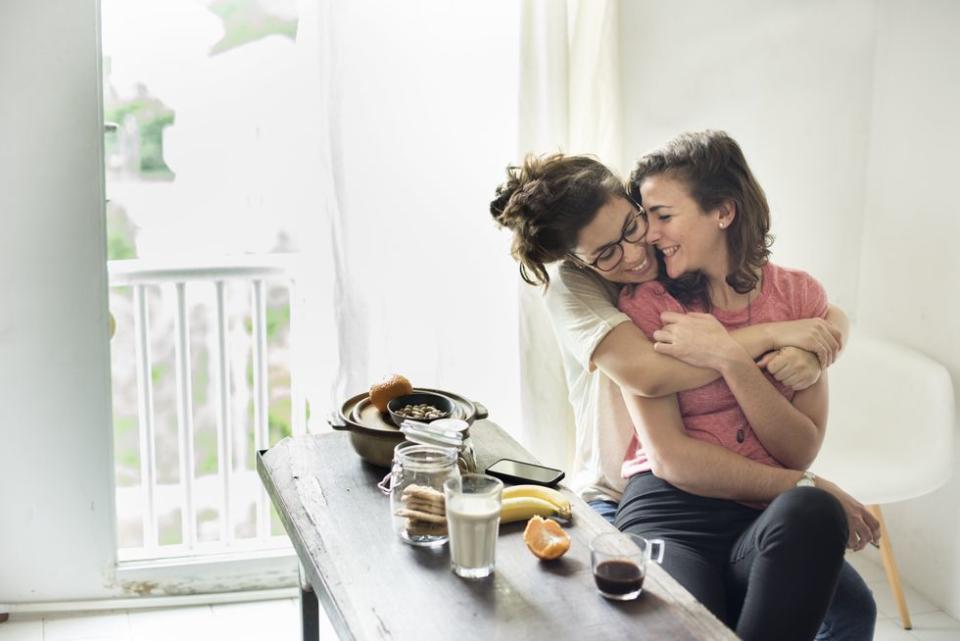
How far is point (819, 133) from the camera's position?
2.88m

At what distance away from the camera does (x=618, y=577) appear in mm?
1349

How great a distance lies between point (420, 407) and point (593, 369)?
379 millimetres

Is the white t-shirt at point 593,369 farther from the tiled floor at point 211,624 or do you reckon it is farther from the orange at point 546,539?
the tiled floor at point 211,624

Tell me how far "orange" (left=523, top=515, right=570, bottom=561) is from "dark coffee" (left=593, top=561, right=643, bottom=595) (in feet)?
0.33

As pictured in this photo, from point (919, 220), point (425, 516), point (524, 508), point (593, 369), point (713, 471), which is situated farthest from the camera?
point (919, 220)

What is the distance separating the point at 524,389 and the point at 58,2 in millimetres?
1421

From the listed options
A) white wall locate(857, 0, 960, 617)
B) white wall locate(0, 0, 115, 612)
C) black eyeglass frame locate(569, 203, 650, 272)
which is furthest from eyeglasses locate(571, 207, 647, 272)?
white wall locate(0, 0, 115, 612)

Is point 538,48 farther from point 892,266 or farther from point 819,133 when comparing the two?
point 892,266

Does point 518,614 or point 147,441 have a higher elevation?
point 518,614

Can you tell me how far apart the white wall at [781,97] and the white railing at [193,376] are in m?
1.05

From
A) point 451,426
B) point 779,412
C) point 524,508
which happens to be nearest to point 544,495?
point 524,508

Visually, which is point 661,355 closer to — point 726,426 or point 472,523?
point 726,426

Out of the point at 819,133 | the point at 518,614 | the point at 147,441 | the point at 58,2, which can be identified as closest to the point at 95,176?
the point at 58,2

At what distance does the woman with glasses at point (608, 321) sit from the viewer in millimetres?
1923
